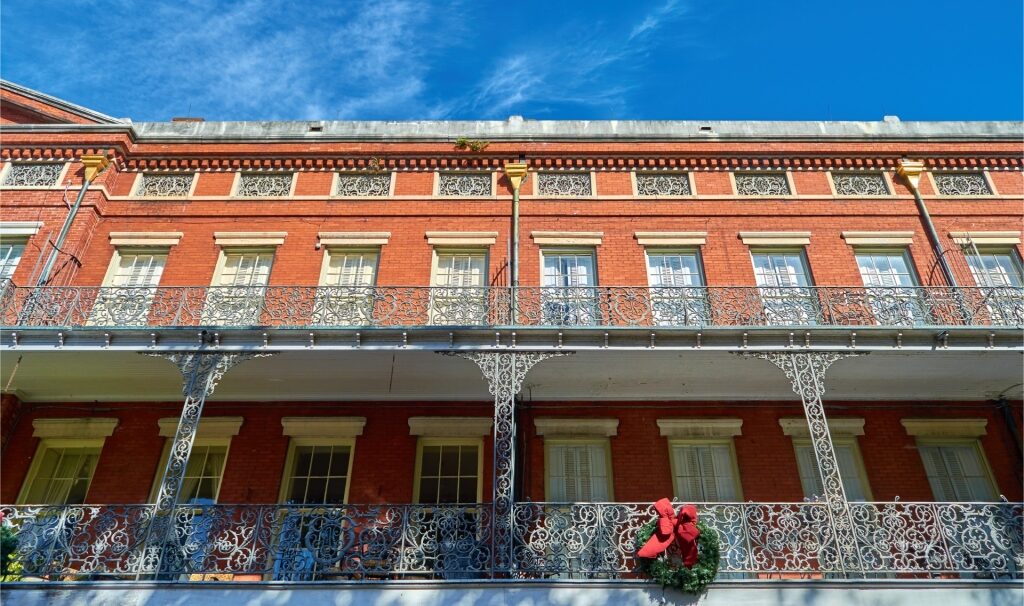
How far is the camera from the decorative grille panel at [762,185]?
43.2ft

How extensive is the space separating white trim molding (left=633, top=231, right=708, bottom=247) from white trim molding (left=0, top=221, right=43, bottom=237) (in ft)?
38.8

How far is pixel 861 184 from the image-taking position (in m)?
13.2

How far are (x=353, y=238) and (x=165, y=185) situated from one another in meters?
4.47

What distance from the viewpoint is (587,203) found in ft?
42.8

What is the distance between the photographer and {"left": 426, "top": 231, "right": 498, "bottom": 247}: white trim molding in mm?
12469

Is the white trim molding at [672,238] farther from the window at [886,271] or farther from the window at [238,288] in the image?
the window at [238,288]

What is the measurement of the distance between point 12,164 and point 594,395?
12951 millimetres

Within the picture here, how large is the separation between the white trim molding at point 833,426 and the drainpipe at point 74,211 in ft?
42.5

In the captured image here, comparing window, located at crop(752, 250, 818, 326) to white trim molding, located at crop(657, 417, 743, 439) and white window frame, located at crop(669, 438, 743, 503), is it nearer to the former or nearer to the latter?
white trim molding, located at crop(657, 417, 743, 439)

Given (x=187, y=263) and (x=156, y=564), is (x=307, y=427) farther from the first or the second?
(x=187, y=263)

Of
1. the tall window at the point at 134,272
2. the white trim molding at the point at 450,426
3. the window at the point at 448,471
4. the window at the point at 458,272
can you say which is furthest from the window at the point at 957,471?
the tall window at the point at 134,272

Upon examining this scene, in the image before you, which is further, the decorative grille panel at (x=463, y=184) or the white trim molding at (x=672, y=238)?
the decorative grille panel at (x=463, y=184)

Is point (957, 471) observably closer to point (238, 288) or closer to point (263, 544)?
point (263, 544)

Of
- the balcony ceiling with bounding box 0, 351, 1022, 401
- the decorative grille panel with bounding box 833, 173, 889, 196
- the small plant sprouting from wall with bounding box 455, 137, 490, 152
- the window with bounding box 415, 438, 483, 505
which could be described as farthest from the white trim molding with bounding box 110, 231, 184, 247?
the decorative grille panel with bounding box 833, 173, 889, 196
